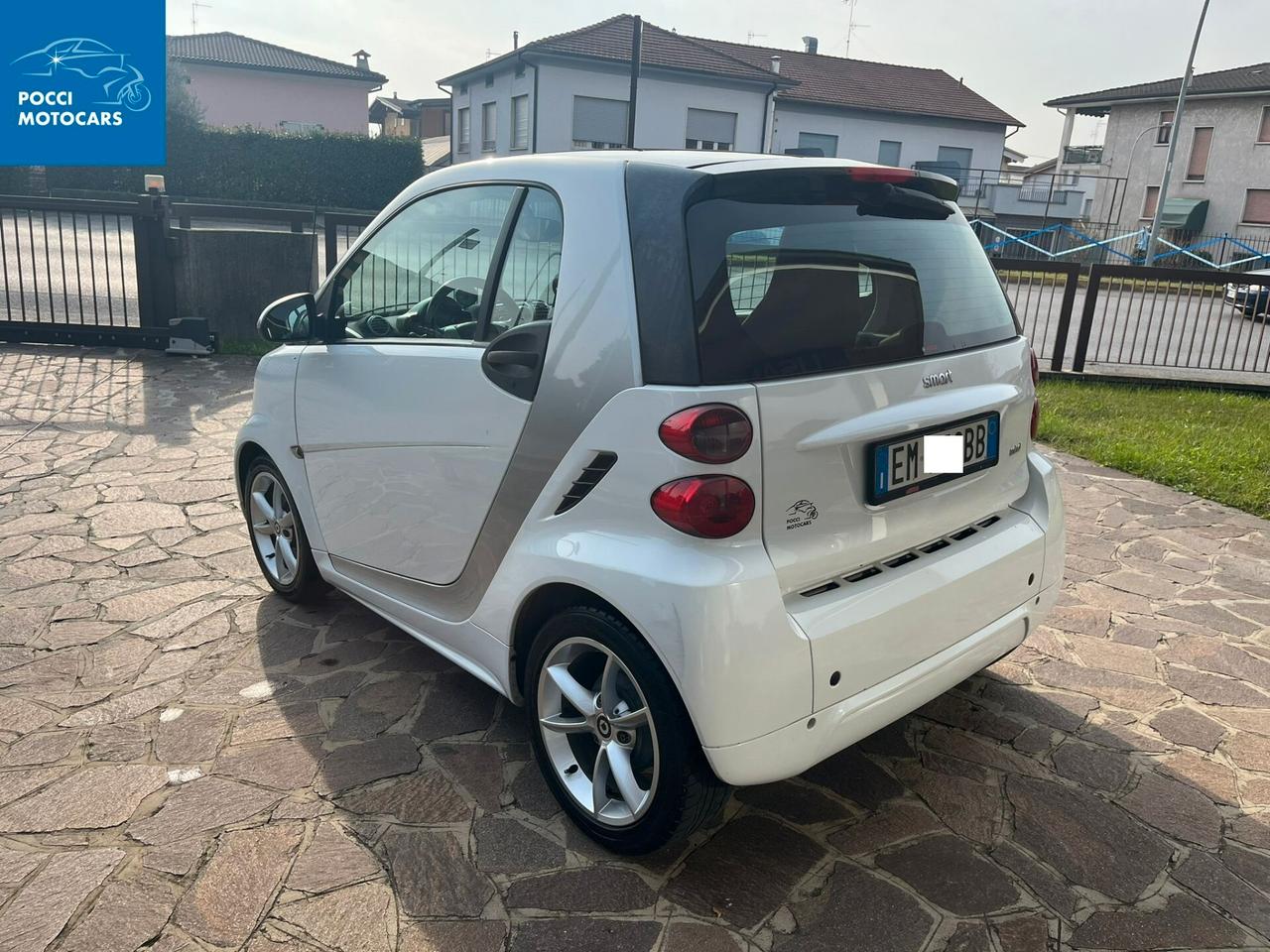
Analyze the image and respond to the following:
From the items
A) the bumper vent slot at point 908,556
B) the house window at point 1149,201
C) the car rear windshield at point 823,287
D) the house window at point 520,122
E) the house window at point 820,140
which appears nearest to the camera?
the car rear windshield at point 823,287

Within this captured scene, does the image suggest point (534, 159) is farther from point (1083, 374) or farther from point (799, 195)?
point (1083, 374)

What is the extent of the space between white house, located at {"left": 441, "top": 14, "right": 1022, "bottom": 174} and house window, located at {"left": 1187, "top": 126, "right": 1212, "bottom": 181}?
8.83m

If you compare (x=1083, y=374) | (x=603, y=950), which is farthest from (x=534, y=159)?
(x=1083, y=374)

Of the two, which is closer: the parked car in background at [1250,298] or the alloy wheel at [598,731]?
the alloy wheel at [598,731]

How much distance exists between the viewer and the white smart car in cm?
233


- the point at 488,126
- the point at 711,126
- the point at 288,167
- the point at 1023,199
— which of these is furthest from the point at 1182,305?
the point at 1023,199

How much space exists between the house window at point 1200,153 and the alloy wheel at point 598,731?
162ft

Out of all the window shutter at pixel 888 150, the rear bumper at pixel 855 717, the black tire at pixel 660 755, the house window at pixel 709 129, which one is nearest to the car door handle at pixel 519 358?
the black tire at pixel 660 755

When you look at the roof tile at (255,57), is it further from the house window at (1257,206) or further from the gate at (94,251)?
the gate at (94,251)

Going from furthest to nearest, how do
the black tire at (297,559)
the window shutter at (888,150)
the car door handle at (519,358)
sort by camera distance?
the window shutter at (888,150)
the black tire at (297,559)
the car door handle at (519,358)

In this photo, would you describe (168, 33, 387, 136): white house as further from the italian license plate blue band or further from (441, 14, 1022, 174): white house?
the italian license plate blue band

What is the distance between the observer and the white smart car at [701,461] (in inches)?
91.9

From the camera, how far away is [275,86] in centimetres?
5272

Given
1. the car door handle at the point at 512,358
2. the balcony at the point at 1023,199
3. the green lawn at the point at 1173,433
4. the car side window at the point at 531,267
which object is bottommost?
the green lawn at the point at 1173,433
